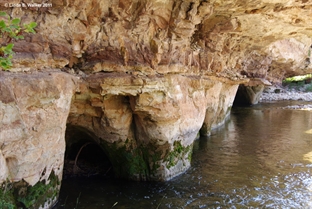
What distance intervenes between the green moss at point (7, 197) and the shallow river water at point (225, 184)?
5.02 feet

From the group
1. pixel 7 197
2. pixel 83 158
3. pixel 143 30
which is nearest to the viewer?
pixel 7 197

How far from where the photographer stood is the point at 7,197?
5133 millimetres

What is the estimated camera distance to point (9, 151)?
5062 mm

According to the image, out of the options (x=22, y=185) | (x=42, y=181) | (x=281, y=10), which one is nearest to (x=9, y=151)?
(x=22, y=185)

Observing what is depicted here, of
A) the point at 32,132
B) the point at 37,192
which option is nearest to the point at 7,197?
the point at 37,192

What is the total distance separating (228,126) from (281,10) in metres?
8.90

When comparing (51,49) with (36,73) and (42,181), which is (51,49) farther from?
(42,181)

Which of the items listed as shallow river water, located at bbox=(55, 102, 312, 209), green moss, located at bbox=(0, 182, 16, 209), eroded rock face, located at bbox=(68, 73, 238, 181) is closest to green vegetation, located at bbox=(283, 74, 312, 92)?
shallow river water, located at bbox=(55, 102, 312, 209)

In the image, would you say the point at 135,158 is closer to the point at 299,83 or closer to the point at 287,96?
the point at 287,96

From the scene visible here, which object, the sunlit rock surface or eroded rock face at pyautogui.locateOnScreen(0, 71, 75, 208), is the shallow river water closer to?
the sunlit rock surface

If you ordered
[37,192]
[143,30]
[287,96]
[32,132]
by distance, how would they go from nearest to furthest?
[32,132]
[37,192]
[143,30]
[287,96]

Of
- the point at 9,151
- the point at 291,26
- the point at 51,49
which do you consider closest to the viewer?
the point at 9,151

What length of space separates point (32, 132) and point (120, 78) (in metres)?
2.28

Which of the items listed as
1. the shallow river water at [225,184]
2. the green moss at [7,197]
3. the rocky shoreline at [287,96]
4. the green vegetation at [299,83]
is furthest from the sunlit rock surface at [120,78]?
the green vegetation at [299,83]
